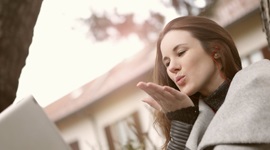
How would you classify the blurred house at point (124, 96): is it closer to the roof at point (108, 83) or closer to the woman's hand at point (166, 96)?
the roof at point (108, 83)

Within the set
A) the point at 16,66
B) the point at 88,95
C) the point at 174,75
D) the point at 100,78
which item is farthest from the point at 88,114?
the point at 174,75

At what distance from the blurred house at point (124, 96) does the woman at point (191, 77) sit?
3937mm

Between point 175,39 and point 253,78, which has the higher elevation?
point 175,39

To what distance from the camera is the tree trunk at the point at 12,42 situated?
1.89 metres

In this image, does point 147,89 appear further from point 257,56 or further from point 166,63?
point 257,56

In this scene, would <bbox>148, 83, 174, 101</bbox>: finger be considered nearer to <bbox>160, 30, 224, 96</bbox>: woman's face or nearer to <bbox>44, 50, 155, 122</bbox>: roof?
<bbox>160, 30, 224, 96</bbox>: woman's face

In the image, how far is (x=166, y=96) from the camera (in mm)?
1287

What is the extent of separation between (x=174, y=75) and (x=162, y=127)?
0.22 metres

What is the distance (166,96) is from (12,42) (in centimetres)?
90

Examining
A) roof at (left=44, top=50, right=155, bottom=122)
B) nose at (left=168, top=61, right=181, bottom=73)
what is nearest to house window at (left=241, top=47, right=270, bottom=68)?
roof at (left=44, top=50, right=155, bottom=122)

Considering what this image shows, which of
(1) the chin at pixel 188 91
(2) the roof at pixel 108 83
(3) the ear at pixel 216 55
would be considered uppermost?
(2) the roof at pixel 108 83

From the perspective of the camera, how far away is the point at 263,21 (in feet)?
6.43

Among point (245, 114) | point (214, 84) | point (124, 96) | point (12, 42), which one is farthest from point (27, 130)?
point (124, 96)

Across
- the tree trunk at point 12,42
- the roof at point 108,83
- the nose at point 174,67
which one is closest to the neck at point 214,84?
the nose at point 174,67
